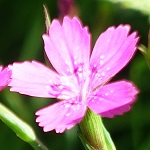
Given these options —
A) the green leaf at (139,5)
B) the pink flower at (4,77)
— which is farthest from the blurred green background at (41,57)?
the pink flower at (4,77)

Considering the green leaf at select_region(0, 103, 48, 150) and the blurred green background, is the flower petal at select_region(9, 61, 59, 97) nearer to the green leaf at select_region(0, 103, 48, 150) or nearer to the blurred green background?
the green leaf at select_region(0, 103, 48, 150)

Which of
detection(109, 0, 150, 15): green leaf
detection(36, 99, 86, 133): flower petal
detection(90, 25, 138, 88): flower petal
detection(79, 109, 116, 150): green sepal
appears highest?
detection(109, 0, 150, 15): green leaf

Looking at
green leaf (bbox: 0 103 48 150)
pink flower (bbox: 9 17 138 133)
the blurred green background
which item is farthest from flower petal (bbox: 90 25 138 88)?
the blurred green background

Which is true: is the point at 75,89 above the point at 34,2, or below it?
below

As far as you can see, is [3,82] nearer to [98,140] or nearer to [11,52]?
[98,140]

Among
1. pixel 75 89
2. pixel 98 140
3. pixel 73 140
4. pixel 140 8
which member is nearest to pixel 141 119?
pixel 73 140

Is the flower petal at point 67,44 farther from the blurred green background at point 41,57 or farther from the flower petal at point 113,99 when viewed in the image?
the blurred green background at point 41,57

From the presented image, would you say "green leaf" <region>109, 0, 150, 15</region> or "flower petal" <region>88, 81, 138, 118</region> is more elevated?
"green leaf" <region>109, 0, 150, 15</region>
